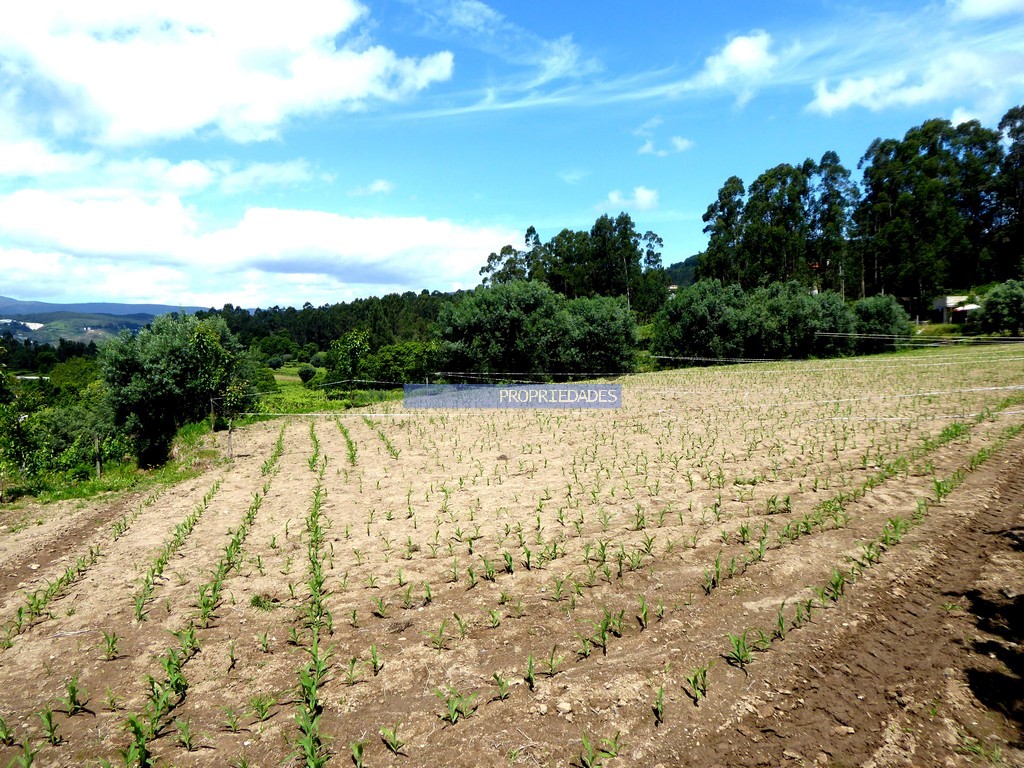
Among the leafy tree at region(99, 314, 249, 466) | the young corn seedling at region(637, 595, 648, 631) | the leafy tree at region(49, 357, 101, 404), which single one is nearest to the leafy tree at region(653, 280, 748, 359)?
the leafy tree at region(99, 314, 249, 466)

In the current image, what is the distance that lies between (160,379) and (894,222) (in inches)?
2578

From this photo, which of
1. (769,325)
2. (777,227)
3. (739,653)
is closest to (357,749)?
(739,653)

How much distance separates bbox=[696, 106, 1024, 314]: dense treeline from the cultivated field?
5244cm

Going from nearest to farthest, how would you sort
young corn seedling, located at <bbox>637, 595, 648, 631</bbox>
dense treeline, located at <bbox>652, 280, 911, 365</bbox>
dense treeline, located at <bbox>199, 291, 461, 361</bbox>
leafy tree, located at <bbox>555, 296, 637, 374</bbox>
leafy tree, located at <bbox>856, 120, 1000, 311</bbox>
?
young corn seedling, located at <bbox>637, 595, 648, 631</bbox>, leafy tree, located at <bbox>555, 296, 637, 374</bbox>, dense treeline, located at <bbox>652, 280, 911, 365</bbox>, leafy tree, located at <bbox>856, 120, 1000, 311</bbox>, dense treeline, located at <bbox>199, 291, 461, 361</bbox>

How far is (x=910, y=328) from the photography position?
45969 millimetres

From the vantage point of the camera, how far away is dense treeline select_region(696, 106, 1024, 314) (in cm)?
5700

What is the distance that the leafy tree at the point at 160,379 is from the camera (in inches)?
820

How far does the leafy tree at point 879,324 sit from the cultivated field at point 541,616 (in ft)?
126

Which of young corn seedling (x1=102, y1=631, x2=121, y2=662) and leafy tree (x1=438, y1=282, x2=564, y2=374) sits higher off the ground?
leafy tree (x1=438, y1=282, x2=564, y2=374)

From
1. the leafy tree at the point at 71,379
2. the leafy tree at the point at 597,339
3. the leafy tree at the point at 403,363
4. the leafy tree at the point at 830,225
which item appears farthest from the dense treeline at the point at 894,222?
the leafy tree at the point at 71,379

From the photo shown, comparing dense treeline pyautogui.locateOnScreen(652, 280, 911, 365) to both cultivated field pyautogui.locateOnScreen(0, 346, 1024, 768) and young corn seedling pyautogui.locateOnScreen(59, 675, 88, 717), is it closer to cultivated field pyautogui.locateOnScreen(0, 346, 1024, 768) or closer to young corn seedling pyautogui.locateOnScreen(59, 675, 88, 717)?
cultivated field pyautogui.locateOnScreen(0, 346, 1024, 768)

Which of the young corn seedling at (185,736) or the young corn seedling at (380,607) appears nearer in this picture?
the young corn seedling at (185,736)

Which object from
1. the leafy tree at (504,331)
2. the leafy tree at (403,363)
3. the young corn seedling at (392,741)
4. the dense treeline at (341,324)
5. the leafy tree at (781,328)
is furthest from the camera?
the dense treeline at (341,324)

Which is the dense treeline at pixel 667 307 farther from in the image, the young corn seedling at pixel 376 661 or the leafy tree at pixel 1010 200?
the young corn seedling at pixel 376 661
